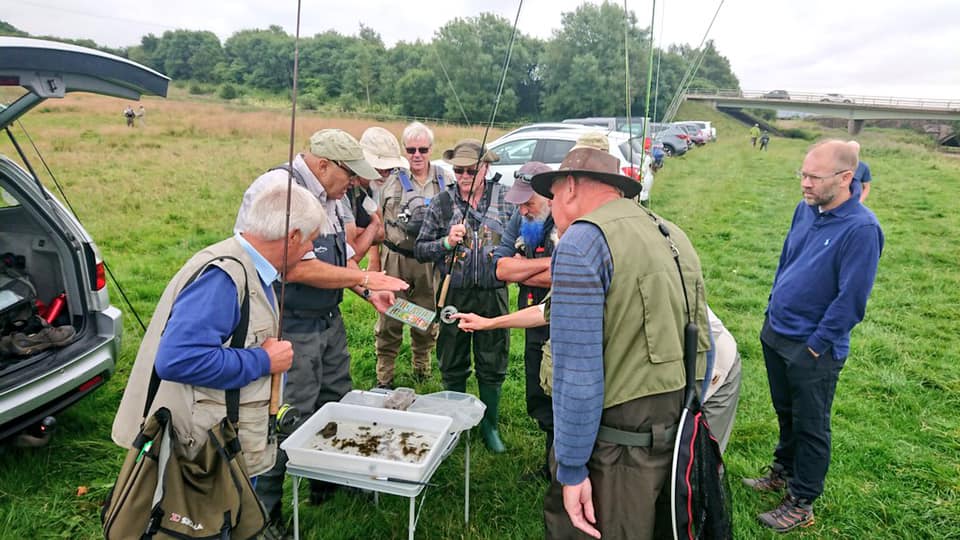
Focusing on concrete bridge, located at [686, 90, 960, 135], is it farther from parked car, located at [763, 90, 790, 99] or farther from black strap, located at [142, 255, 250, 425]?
black strap, located at [142, 255, 250, 425]

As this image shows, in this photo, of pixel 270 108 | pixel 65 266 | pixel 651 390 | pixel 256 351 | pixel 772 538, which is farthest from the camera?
pixel 270 108

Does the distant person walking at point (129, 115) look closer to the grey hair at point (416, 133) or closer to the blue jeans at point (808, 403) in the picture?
the grey hair at point (416, 133)

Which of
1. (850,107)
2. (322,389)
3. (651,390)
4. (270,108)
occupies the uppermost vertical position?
(850,107)

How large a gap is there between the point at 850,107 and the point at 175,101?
47308 millimetres

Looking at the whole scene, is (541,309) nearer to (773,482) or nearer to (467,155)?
(467,155)

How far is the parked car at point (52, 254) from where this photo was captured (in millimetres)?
2867

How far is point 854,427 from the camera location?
443 centimetres

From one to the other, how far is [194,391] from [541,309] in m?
1.88

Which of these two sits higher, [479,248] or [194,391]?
[479,248]

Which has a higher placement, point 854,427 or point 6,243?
point 6,243

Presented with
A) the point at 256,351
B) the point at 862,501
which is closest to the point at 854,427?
the point at 862,501

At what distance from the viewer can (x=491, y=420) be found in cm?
421

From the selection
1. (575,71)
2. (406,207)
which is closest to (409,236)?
(406,207)

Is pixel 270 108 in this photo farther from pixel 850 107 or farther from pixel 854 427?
pixel 850 107
